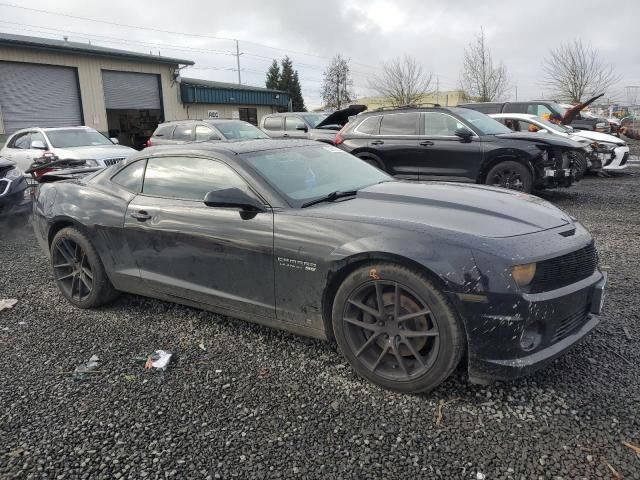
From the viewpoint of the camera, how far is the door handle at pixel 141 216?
12.3 feet

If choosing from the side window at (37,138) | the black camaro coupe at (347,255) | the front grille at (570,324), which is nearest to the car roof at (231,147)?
the black camaro coupe at (347,255)

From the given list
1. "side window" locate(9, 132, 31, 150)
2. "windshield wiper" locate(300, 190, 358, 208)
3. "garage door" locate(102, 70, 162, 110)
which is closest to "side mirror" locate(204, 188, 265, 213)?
"windshield wiper" locate(300, 190, 358, 208)

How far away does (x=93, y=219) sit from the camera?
159 inches

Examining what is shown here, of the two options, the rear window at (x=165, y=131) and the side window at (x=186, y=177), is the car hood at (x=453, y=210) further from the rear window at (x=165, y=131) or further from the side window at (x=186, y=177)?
the rear window at (x=165, y=131)

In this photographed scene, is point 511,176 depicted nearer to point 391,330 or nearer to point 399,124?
point 399,124

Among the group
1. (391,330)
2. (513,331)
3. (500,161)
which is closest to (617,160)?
(500,161)

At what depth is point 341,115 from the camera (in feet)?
40.1

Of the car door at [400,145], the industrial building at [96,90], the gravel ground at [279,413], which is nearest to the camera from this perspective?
the gravel ground at [279,413]

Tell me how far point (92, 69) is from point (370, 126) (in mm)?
17285

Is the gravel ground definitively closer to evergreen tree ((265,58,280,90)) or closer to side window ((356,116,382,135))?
side window ((356,116,382,135))

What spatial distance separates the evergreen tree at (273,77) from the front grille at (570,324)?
5609cm

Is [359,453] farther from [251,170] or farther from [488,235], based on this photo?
[251,170]

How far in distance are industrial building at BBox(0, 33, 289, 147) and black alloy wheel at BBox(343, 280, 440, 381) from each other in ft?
66.2

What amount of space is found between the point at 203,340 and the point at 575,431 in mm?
2436
